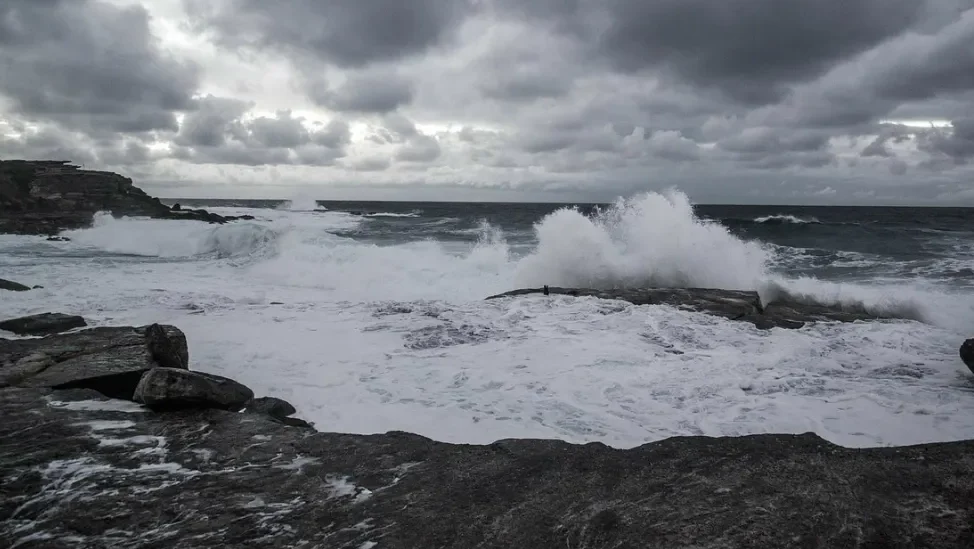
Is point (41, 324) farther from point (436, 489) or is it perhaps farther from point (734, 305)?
point (734, 305)

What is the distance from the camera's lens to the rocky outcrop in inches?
1055

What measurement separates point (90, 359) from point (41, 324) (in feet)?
9.34

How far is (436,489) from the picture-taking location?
122 inches

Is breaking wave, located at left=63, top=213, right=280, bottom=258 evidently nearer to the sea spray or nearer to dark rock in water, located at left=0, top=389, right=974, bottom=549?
the sea spray

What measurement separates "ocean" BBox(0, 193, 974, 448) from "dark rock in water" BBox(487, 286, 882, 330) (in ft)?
1.46

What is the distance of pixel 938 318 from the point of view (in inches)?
415

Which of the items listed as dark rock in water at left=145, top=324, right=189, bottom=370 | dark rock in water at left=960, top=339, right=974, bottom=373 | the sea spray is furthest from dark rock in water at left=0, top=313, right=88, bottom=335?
dark rock in water at left=960, top=339, right=974, bottom=373

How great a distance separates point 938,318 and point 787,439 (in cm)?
988

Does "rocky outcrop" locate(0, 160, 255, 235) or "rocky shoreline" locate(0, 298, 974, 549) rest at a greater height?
"rocky outcrop" locate(0, 160, 255, 235)

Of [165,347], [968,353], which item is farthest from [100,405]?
[968,353]

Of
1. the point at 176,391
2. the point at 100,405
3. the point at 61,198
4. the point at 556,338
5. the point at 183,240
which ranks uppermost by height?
the point at 61,198

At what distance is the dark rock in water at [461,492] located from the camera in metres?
2.55

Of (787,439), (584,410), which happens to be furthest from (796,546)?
(584,410)

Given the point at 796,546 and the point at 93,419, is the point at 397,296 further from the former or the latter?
the point at 796,546
